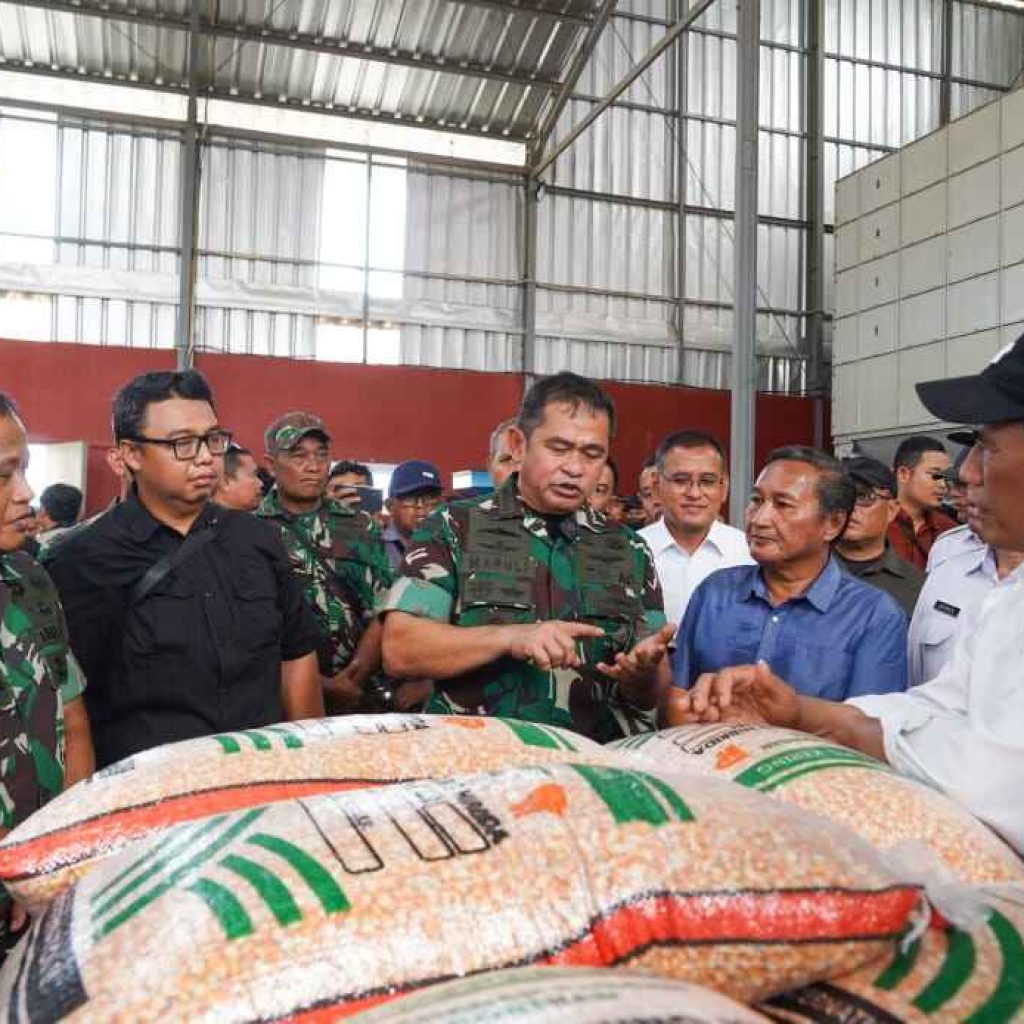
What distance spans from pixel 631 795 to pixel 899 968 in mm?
276

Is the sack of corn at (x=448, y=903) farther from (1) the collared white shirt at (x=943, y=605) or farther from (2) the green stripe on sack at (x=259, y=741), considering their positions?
(1) the collared white shirt at (x=943, y=605)

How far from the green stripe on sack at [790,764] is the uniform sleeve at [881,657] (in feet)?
2.40

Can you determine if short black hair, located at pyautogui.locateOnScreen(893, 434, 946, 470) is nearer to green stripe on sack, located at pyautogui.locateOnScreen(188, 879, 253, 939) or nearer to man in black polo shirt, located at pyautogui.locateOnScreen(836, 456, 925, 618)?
man in black polo shirt, located at pyautogui.locateOnScreen(836, 456, 925, 618)

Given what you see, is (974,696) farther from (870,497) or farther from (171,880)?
(870,497)

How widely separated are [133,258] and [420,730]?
1134 centimetres

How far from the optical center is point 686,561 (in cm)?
349

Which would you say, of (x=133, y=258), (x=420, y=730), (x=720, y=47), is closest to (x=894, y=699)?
(x=420, y=730)

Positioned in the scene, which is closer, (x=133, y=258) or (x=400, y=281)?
(x=133, y=258)

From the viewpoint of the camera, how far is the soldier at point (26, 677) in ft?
5.44

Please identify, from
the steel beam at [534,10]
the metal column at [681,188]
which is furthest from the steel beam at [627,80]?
the metal column at [681,188]

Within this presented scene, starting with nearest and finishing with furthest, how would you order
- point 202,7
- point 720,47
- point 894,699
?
point 894,699 < point 202,7 < point 720,47

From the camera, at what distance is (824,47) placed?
13.6 m

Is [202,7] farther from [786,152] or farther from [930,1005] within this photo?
[930,1005]

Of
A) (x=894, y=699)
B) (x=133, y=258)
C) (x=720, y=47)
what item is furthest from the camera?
(x=720, y=47)
